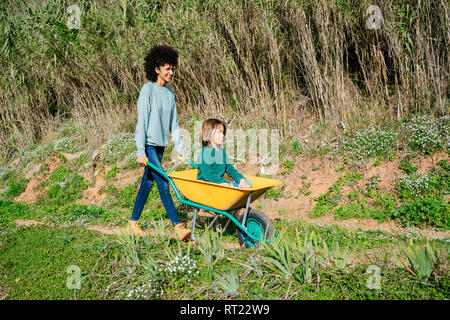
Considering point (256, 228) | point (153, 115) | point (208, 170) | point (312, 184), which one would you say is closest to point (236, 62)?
point (312, 184)

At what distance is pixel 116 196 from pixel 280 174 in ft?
9.54

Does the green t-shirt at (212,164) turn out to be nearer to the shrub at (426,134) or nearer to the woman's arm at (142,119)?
the woman's arm at (142,119)

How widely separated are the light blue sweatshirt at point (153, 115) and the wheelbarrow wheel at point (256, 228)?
1.29 metres

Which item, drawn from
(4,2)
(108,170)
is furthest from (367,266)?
(4,2)

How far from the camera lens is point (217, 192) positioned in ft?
10.4

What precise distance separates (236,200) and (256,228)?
1.56 ft

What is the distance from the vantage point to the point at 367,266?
Result: 2.58 meters

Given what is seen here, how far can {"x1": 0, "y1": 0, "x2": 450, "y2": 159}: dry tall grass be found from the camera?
549cm

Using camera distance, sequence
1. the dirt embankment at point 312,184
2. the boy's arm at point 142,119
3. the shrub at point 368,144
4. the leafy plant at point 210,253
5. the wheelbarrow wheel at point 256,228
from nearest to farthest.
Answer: the leafy plant at point 210,253, the wheelbarrow wheel at point 256,228, the boy's arm at point 142,119, the dirt embankment at point 312,184, the shrub at point 368,144

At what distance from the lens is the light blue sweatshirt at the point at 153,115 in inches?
148

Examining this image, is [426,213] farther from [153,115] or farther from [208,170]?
[153,115]

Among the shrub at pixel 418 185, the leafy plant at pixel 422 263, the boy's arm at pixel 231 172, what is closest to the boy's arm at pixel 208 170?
the boy's arm at pixel 231 172

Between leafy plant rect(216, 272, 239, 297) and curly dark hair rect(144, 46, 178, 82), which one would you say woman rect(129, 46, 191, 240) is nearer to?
curly dark hair rect(144, 46, 178, 82)

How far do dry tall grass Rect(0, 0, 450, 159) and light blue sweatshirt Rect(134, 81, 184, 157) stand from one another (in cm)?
265
